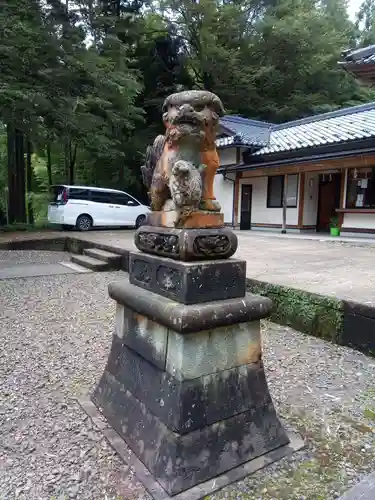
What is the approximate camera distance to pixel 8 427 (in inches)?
82.1

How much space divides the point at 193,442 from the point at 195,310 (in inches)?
23.7

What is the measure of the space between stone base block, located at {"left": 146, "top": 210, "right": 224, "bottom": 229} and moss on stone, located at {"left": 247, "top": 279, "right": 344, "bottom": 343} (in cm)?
192

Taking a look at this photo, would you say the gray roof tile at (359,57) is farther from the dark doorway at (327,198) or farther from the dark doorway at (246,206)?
the dark doorway at (246,206)

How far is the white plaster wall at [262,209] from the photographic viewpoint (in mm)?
12867

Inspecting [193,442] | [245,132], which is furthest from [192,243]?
[245,132]

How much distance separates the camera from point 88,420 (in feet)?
7.10

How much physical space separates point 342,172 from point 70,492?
11.3 metres

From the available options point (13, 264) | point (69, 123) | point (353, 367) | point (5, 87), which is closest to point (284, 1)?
point (69, 123)

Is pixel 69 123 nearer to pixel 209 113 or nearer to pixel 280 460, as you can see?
pixel 209 113

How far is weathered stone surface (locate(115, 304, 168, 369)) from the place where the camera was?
1833mm

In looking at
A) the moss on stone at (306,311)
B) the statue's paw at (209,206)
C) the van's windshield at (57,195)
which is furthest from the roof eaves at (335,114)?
the statue's paw at (209,206)

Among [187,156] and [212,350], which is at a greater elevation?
[187,156]

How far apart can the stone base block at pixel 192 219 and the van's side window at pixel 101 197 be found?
441 inches

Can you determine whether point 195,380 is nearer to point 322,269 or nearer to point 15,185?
point 322,269
